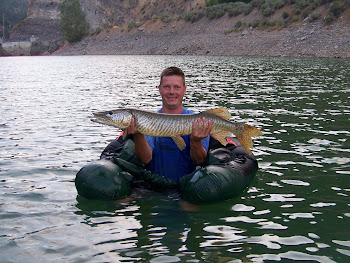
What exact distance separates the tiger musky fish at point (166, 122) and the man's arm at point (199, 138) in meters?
0.08

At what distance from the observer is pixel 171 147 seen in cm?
772

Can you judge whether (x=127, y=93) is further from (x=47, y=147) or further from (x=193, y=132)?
(x=193, y=132)

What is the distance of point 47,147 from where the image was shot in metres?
11.7

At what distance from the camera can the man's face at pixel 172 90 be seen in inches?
294

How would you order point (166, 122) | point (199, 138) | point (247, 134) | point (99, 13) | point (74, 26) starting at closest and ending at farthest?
point (166, 122) < point (199, 138) < point (247, 134) < point (74, 26) < point (99, 13)

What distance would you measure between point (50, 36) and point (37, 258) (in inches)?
6403

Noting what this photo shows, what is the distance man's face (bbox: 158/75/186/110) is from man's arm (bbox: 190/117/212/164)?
2.51ft

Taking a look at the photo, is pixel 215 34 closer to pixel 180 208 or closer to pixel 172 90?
pixel 172 90

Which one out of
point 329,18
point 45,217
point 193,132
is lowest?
point 45,217

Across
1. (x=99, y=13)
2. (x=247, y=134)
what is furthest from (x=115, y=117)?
(x=99, y=13)

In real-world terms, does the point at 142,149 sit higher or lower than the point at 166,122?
lower

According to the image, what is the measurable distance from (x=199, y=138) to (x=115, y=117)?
1.38m

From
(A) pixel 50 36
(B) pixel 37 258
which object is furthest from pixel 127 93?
(A) pixel 50 36

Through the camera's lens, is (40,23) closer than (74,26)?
No
